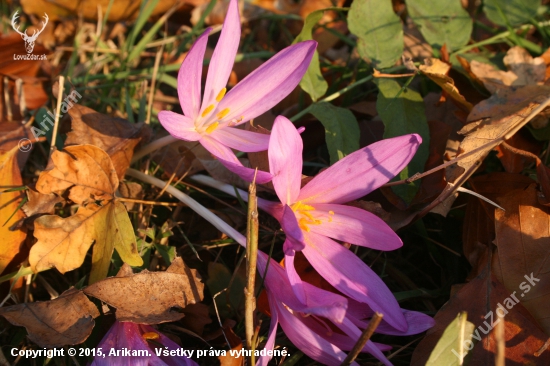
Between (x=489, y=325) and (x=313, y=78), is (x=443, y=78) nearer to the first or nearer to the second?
(x=313, y=78)

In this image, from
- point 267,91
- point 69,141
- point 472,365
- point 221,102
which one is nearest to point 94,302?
point 69,141

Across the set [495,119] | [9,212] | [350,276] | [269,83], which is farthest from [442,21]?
[9,212]

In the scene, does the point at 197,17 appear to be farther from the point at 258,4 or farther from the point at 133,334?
the point at 133,334

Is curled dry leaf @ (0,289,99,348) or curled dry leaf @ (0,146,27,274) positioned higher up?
curled dry leaf @ (0,146,27,274)

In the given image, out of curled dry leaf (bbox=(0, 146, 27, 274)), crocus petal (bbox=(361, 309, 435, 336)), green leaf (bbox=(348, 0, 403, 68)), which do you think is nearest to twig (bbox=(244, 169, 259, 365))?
crocus petal (bbox=(361, 309, 435, 336))

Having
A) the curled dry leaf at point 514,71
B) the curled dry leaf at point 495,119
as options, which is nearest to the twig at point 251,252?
the curled dry leaf at point 495,119

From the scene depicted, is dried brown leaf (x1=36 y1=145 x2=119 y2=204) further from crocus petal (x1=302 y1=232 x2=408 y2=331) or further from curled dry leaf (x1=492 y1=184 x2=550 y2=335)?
curled dry leaf (x1=492 y1=184 x2=550 y2=335)
